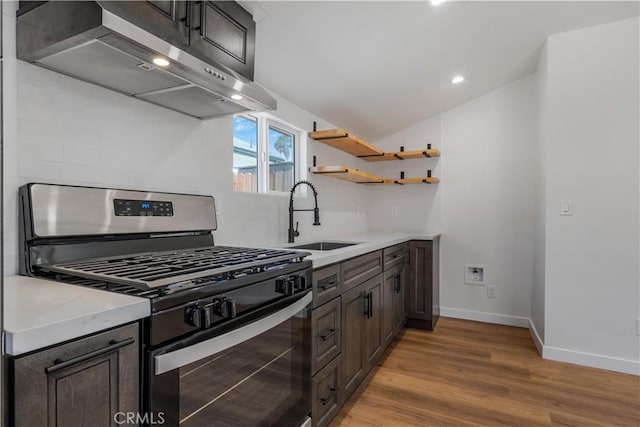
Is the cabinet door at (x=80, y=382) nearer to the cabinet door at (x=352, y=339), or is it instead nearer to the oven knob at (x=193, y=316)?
the oven knob at (x=193, y=316)

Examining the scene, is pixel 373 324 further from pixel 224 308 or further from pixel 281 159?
pixel 224 308

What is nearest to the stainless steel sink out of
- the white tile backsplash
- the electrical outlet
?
the white tile backsplash

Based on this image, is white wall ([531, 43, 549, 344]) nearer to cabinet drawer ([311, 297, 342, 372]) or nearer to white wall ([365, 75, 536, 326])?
white wall ([365, 75, 536, 326])

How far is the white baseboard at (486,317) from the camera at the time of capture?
358cm

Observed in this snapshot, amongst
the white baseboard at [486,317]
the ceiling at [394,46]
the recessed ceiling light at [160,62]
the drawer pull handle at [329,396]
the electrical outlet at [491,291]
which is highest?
the ceiling at [394,46]

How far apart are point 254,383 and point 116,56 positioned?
46.3 inches

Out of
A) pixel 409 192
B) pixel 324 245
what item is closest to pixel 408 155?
pixel 409 192

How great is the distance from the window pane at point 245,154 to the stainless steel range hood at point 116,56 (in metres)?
0.74

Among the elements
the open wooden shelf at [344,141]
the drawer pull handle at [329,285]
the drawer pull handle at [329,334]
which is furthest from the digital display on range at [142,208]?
the open wooden shelf at [344,141]

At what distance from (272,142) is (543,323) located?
2599 mm

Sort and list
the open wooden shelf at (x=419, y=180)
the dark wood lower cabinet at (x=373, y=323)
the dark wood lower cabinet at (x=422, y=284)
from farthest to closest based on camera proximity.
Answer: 1. the open wooden shelf at (x=419, y=180)
2. the dark wood lower cabinet at (x=422, y=284)
3. the dark wood lower cabinet at (x=373, y=323)

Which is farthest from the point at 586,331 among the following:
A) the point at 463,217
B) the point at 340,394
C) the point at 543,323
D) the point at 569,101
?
the point at 340,394

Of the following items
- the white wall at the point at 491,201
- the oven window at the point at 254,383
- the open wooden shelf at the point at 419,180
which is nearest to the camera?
the oven window at the point at 254,383

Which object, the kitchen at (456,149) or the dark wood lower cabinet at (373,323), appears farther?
the dark wood lower cabinet at (373,323)
